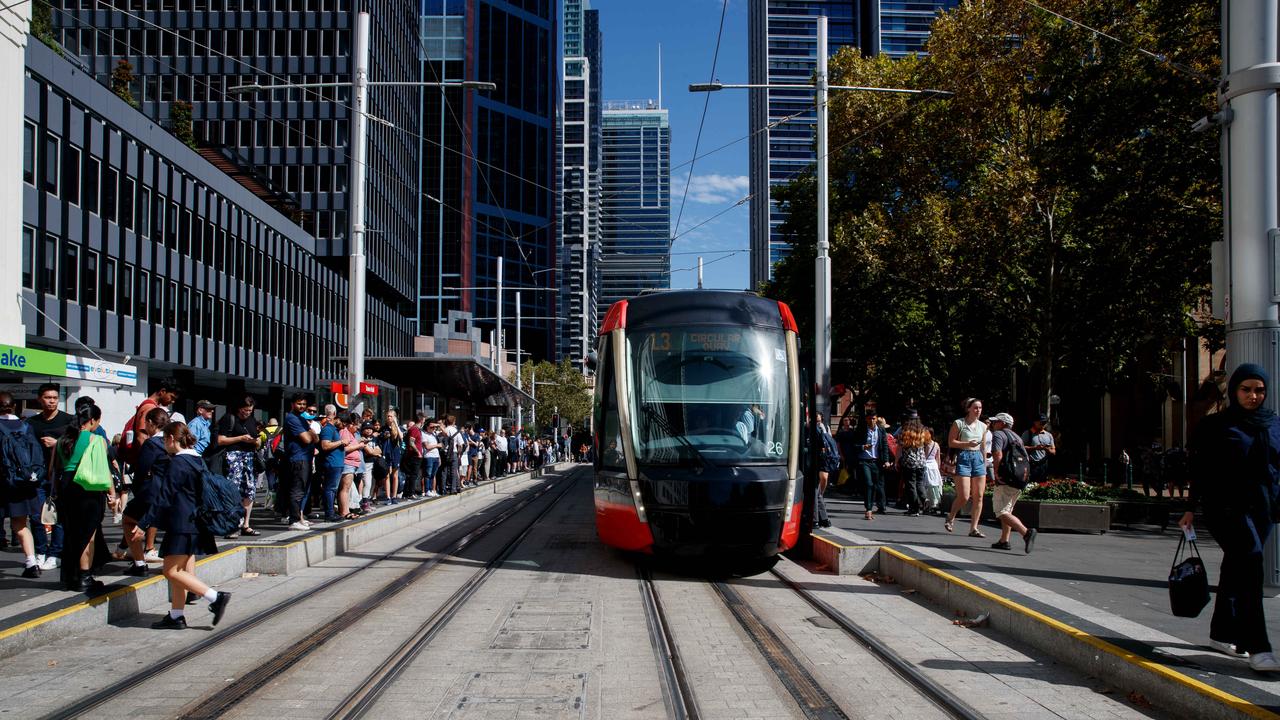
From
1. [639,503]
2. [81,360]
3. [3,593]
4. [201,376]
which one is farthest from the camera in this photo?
[201,376]

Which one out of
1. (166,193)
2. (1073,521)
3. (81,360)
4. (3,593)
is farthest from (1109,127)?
(166,193)

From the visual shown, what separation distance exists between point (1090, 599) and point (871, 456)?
27.2ft

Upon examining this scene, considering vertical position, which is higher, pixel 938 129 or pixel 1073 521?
pixel 938 129

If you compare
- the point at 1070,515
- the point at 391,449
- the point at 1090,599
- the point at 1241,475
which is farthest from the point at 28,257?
the point at 1241,475

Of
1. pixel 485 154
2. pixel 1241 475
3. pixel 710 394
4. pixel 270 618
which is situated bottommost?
pixel 270 618

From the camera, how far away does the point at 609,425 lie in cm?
1084

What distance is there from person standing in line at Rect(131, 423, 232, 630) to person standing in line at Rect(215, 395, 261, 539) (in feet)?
13.1

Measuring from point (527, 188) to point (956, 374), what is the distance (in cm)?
7251

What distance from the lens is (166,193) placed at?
3772 centimetres

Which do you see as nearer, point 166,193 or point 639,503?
point 639,503

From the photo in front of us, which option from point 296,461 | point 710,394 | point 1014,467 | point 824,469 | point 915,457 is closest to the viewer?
point 710,394

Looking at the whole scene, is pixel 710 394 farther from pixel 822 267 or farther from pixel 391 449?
pixel 391 449

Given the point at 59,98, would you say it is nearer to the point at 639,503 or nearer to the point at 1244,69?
the point at 639,503

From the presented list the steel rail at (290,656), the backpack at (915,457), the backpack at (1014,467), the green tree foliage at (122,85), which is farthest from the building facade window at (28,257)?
the backpack at (1014,467)
